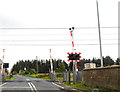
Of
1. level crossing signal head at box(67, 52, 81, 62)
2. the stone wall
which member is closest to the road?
the stone wall

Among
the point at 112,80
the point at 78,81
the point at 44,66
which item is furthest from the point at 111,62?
the point at 112,80

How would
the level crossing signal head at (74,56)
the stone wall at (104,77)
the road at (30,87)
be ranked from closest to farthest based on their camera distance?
the stone wall at (104,77) < the road at (30,87) < the level crossing signal head at (74,56)

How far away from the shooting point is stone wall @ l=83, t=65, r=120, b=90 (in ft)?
43.2

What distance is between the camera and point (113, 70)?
44.9ft

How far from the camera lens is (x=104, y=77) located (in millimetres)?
15297

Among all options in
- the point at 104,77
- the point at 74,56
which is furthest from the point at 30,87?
the point at 104,77

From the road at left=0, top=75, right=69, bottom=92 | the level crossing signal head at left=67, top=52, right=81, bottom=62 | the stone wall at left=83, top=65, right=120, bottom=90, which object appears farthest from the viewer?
the level crossing signal head at left=67, top=52, right=81, bottom=62

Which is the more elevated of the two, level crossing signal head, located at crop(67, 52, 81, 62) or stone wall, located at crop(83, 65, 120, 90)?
level crossing signal head, located at crop(67, 52, 81, 62)

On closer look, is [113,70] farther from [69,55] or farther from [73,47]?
[73,47]

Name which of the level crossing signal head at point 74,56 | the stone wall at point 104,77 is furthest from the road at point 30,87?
the level crossing signal head at point 74,56

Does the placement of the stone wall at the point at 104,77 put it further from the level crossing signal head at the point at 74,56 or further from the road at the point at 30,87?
the road at the point at 30,87

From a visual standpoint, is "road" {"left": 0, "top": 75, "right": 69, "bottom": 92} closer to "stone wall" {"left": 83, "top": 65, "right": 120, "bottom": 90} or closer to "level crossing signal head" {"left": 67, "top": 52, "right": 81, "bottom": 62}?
"stone wall" {"left": 83, "top": 65, "right": 120, "bottom": 90}

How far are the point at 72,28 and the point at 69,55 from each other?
354cm

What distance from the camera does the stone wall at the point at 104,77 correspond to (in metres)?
13.2
